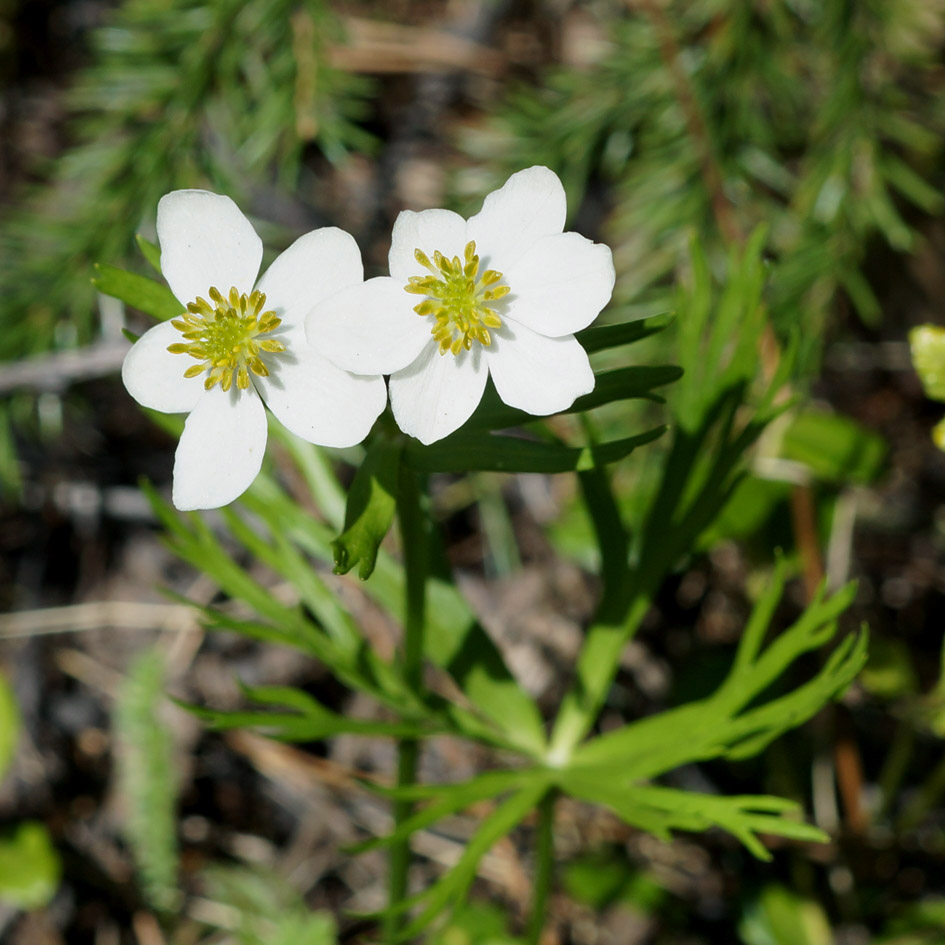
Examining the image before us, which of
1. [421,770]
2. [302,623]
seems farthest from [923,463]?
[302,623]

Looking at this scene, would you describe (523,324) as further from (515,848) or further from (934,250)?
(934,250)

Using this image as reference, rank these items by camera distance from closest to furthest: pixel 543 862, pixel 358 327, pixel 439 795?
pixel 358 327
pixel 439 795
pixel 543 862

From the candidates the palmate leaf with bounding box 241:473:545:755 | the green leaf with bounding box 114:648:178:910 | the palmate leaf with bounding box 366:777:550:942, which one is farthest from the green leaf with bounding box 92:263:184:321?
the green leaf with bounding box 114:648:178:910

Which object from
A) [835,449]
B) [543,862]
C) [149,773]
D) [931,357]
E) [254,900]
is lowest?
[254,900]

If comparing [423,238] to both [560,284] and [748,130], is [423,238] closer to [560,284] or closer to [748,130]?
[560,284]

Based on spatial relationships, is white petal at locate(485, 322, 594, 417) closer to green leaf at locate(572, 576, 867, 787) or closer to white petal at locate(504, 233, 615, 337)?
white petal at locate(504, 233, 615, 337)

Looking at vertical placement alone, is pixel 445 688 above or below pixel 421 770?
above

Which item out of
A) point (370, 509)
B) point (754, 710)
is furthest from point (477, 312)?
point (754, 710)
